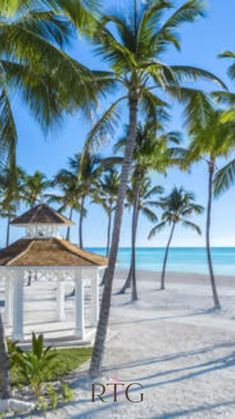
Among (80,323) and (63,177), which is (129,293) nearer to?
(63,177)

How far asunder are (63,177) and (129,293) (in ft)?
32.6

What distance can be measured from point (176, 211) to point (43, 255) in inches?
802

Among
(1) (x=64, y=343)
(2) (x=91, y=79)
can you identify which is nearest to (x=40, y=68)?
(2) (x=91, y=79)

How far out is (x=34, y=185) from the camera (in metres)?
36.2

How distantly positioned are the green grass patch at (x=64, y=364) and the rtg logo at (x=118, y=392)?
1.26 m

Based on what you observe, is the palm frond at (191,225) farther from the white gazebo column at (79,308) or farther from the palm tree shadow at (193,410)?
the palm tree shadow at (193,410)

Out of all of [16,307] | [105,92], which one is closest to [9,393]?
[16,307]

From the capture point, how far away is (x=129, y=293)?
27844mm

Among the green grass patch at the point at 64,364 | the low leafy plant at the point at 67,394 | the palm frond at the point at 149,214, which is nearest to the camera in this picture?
the low leafy plant at the point at 67,394

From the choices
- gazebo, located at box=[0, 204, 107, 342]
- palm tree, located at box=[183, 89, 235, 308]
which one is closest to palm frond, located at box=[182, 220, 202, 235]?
palm tree, located at box=[183, 89, 235, 308]

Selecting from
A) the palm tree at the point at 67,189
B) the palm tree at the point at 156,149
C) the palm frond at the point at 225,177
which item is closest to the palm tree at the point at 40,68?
the palm frond at the point at 225,177

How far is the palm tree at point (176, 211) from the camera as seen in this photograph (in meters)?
32.2

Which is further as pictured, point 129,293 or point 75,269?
point 129,293

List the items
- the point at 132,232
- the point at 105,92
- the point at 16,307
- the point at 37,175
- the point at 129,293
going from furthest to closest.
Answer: the point at 37,175, the point at 129,293, the point at 132,232, the point at 16,307, the point at 105,92
